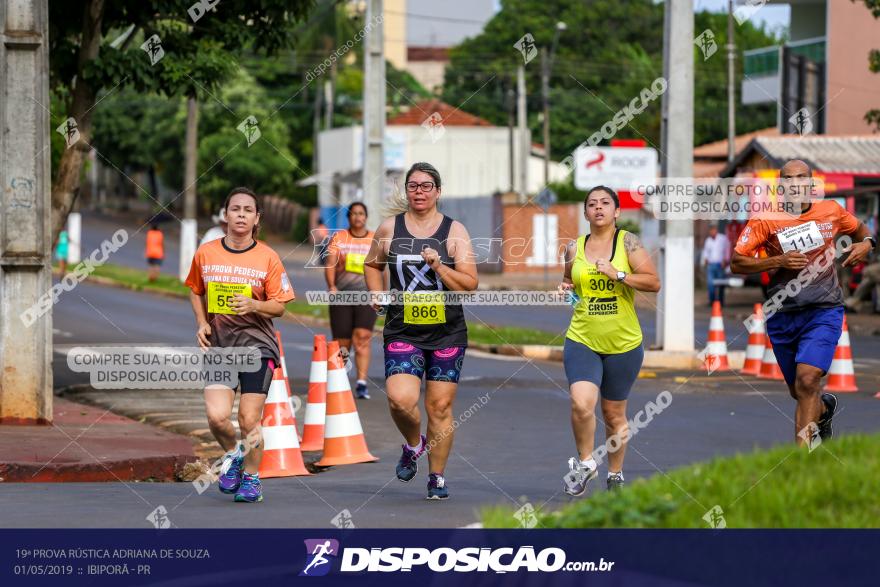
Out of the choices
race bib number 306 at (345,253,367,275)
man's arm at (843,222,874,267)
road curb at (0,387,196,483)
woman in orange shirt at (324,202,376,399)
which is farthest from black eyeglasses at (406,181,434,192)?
race bib number 306 at (345,253,367,275)

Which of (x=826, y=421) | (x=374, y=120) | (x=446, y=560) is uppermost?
(x=374, y=120)

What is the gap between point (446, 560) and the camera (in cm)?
639

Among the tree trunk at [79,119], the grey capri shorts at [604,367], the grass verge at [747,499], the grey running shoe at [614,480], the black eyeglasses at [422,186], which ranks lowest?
the grey running shoe at [614,480]

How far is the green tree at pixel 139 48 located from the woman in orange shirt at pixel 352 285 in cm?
230

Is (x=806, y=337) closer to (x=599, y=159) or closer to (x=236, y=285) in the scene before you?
(x=236, y=285)

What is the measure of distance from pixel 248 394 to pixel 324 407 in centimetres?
332

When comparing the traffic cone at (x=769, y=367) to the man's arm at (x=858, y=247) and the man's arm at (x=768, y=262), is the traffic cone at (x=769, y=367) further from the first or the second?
the man's arm at (x=768, y=262)

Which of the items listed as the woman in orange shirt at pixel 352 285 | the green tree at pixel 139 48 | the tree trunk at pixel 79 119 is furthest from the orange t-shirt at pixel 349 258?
the tree trunk at pixel 79 119

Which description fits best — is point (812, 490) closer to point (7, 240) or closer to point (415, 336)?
point (415, 336)

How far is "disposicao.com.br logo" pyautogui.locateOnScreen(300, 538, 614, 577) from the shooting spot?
6273 mm

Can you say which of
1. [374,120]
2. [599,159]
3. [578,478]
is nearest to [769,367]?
[578,478]

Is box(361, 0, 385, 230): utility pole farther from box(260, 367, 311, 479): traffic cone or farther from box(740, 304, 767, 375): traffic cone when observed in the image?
box(260, 367, 311, 479): traffic cone

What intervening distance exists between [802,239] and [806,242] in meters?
0.03

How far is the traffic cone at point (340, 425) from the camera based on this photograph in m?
11.6
